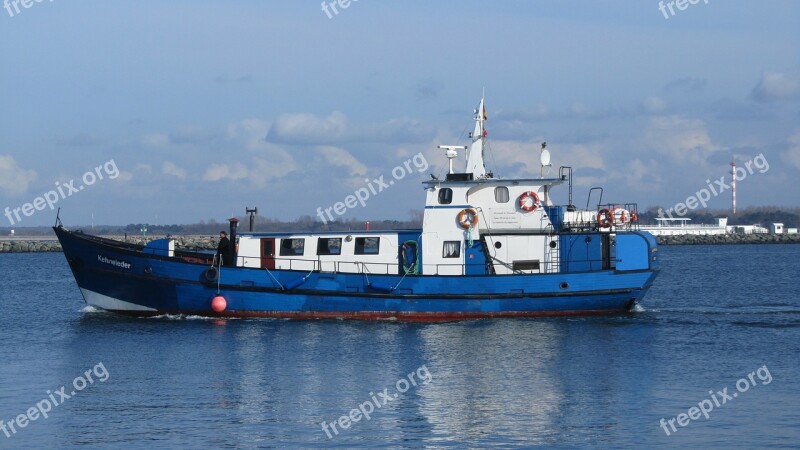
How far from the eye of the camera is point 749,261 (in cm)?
7875

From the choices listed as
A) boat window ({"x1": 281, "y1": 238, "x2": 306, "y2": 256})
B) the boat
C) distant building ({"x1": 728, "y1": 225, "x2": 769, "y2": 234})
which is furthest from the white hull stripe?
distant building ({"x1": 728, "y1": 225, "x2": 769, "y2": 234})

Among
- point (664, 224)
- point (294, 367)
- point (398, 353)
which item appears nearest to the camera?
point (294, 367)

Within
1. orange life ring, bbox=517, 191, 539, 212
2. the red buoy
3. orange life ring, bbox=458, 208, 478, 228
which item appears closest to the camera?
the red buoy

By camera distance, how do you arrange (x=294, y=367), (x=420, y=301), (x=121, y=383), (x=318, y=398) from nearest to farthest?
1. (x=318, y=398)
2. (x=121, y=383)
3. (x=294, y=367)
4. (x=420, y=301)

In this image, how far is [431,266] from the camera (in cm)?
3142

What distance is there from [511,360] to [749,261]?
192 ft

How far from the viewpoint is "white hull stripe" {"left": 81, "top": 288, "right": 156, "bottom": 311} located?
32219mm

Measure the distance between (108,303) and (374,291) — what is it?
8.45 m

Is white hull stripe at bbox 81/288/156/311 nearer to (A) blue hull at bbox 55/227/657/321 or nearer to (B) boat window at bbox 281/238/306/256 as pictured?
(A) blue hull at bbox 55/227/657/321

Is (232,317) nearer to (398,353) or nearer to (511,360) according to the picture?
(398,353)

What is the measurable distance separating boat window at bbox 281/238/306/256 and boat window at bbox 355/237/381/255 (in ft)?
5.63

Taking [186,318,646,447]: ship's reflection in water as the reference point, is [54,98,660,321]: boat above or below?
above

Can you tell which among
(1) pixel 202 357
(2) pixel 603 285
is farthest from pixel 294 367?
(2) pixel 603 285

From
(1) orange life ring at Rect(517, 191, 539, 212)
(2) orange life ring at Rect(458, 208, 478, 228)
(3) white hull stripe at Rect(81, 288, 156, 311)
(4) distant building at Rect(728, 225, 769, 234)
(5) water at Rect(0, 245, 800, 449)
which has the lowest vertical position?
(5) water at Rect(0, 245, 800, 449)
